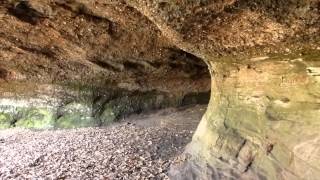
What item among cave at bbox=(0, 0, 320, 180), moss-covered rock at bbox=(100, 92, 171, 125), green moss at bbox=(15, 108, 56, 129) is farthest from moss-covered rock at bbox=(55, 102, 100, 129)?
moss-covered rock at bbox=(100, 92, 171, 125)

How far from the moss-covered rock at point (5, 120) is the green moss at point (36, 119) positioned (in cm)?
22

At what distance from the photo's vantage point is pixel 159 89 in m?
9.27

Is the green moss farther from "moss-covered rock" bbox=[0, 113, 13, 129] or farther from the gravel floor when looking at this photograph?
the gravel floor

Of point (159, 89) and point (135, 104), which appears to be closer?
point (159, 89)

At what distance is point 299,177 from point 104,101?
7.12m

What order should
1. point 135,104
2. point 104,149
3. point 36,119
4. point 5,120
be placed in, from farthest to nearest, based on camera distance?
point 5,120 < point 36,119 < point 135,104 < point 104,149

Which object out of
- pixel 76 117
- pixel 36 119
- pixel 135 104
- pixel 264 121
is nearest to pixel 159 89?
pixel 135 104

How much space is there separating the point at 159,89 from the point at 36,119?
3.29 metres

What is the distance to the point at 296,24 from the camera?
2.61m

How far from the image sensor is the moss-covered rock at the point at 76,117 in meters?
9.15

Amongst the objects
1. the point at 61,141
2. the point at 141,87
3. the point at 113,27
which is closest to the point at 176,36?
the point at 113,27

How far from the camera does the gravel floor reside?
498 cm

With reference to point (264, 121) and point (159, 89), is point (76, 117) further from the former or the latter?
point (264, 121)

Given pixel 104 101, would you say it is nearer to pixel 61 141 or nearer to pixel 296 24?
pixel 61 141
